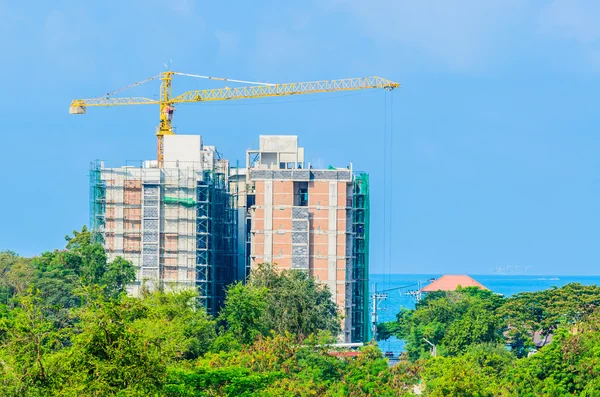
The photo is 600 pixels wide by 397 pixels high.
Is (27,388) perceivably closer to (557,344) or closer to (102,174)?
(557,344)

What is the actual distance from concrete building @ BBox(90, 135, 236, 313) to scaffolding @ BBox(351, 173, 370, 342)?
469 inches

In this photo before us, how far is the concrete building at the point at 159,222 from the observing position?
300ft

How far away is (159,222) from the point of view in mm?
91188

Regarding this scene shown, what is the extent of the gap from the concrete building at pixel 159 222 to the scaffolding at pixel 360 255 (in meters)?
11.9

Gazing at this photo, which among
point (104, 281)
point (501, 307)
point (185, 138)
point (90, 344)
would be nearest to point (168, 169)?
point (185, 138)

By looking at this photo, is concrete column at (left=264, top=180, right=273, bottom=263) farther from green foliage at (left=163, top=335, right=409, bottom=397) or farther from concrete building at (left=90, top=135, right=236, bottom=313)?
green foliage at (left=163, top=335, right=409, bottom=397)

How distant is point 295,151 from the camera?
94.9 meters

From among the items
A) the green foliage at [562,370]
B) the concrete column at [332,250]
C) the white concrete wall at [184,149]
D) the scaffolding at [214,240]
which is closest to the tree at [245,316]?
the concrete column at [332,250]

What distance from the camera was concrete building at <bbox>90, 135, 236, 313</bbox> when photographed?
91.4 meters

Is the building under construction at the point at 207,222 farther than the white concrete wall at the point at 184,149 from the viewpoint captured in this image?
No

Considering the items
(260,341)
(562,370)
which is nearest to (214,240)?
(260,341)

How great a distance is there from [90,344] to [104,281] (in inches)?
1902

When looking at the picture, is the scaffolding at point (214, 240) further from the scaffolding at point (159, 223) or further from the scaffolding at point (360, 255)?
the scaffolding at point (360, 255)

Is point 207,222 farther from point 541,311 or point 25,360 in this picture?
point 25,360
